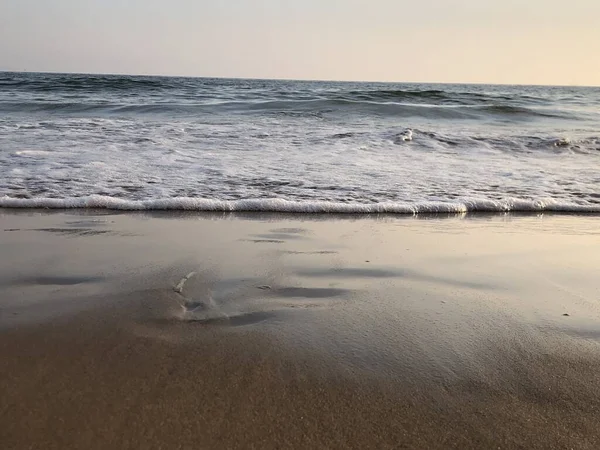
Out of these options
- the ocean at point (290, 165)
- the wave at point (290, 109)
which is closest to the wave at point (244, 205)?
the ocean at point (290, 165)

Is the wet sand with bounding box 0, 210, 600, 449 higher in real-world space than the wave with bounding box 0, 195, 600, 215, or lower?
higher

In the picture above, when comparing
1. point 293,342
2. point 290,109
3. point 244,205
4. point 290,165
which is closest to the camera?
point 293,342

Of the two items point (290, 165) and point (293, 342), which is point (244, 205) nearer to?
point (290, 165)

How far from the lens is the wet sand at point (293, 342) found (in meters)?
1.25

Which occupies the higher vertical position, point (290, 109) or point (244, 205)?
point (290, 109)

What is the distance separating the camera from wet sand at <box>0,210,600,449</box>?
4.12 feet

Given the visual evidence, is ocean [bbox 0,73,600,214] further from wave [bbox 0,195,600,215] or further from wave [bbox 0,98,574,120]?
wave [bbox 0,98,574,120]

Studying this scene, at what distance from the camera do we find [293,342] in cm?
170

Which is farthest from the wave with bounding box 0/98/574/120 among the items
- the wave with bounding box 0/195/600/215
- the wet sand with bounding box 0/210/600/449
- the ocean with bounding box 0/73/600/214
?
the wet sand with bounding box 0/210/600/449

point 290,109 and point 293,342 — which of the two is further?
point 290,109

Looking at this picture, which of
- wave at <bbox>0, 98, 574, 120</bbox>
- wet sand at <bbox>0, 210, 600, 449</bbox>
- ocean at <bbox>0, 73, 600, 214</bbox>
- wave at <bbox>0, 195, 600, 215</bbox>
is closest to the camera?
wet sand at <bbox>0, 210, 600, 449</bbox>

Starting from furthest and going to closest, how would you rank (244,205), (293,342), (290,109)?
(290,109) < (244,205) < (293,342)

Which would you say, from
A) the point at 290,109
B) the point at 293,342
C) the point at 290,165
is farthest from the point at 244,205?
the point at 290,109

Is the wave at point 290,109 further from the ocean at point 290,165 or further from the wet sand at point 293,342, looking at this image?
the wet sand at point 293,342
